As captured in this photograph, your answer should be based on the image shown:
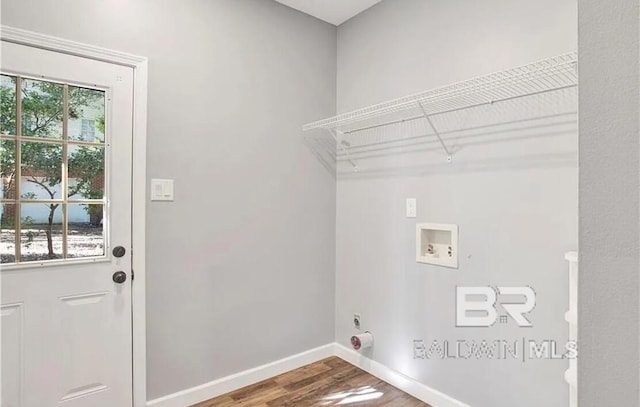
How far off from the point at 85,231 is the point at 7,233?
1.00 feet

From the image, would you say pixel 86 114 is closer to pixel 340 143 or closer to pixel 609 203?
pixel 340 143

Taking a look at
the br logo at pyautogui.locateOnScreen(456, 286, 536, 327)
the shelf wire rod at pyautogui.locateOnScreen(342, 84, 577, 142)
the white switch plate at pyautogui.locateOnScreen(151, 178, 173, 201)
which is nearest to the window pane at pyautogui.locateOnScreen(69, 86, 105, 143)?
the white switch plate at pyautogui.locateOnScreen(151, 178, 173, 201)

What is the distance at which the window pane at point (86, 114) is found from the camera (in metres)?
1.82

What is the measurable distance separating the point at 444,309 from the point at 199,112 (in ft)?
6.31

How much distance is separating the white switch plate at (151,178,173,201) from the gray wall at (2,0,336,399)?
0.04m

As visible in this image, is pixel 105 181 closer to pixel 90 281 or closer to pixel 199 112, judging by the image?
pixel 90 281

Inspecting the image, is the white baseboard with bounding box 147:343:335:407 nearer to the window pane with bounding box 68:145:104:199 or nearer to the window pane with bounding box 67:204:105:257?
the window pane with bounding box 67:204:105:257

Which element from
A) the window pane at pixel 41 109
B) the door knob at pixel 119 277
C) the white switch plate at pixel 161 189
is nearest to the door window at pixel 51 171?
the window pane at pixel 41 109

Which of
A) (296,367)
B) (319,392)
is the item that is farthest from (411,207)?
(296,367)

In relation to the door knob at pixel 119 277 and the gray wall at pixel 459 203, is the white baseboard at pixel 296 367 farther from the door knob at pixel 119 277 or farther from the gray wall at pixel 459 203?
the door knob at pixel 119 277

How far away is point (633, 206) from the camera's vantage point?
442 millimetres

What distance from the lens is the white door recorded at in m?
1.67

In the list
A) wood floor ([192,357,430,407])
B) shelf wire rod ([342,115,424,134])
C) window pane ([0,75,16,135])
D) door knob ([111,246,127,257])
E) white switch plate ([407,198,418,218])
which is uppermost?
shelf wire rod ([342,115,424,134])

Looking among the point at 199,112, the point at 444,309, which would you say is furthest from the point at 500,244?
the point at 199,112
